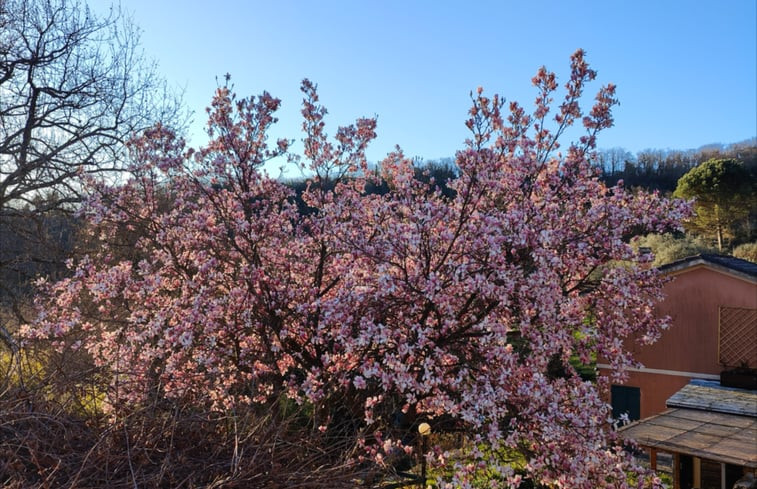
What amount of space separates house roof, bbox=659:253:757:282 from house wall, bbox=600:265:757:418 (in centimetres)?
11

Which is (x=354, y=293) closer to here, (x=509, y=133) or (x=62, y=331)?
(x=509, y=133)

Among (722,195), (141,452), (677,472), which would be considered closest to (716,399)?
(677,472)

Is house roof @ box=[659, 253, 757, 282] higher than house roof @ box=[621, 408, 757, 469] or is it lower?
higher

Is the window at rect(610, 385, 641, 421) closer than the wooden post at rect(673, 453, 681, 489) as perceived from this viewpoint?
No

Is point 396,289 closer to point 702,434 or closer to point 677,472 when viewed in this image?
point 702,434

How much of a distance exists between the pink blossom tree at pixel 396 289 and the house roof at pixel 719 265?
8.47 metres

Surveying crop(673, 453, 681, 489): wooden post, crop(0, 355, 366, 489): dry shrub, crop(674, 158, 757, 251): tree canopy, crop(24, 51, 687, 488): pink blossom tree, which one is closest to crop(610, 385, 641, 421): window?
crop(673, 453, 681, 489): wooden post

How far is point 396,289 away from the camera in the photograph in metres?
4.36

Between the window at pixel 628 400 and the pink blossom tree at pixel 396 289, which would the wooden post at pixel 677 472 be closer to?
the window at pixel 628 400

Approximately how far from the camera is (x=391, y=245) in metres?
4.61

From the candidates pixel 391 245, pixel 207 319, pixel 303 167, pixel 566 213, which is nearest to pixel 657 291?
pixel 566 213

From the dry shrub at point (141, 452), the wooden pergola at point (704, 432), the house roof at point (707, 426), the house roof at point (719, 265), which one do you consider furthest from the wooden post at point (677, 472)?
the dry shrub at point (141, 452)

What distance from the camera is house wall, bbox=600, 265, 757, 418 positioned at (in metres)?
12.9

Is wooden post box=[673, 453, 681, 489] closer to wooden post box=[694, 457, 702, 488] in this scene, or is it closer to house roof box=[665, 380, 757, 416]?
wooden post box=[694, 457, 702, 488]
